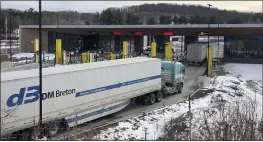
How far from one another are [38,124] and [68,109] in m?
1.92

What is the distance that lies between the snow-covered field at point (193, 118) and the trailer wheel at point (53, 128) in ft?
5.53

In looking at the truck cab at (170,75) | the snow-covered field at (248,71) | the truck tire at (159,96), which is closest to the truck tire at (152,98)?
the truck tire at (159,96)

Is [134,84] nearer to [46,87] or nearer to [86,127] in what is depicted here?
[86,127]

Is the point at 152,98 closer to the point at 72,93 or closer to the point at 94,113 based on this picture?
the point at 94,113

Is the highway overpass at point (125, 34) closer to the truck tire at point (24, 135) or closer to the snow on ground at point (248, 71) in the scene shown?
the snow on ground at point (248, 71)

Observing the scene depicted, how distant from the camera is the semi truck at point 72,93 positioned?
1309 cm

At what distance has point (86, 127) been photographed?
16.6m

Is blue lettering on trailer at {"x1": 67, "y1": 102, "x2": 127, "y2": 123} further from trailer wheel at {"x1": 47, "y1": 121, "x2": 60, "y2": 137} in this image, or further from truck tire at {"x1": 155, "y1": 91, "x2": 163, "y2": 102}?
truck tire at {"x1": 155, "y1": 91, "x2": 163, "y2": 102}

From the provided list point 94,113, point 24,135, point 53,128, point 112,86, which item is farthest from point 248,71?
point 24,135

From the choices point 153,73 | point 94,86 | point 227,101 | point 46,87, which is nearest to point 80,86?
point 94,86

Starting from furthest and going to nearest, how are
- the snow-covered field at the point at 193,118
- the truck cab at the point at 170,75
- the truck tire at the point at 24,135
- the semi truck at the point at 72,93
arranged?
the truck cab at the point at 170,75 < the snow-covered field at the point at 193,118 < the truck tire at the point at 24,135 < the semi truck at the point at 72,93

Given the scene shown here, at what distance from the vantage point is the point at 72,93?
15570 millimetres

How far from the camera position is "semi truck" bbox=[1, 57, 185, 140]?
42.9 ft

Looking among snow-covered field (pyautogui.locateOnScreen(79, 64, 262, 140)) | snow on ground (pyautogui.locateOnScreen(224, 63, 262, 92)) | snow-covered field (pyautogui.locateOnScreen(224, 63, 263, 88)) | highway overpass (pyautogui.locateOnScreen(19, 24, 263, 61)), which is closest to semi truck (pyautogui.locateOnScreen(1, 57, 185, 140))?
snow-covered field (pyautogui.locateOnScreen(79, 64, 262, 140))
